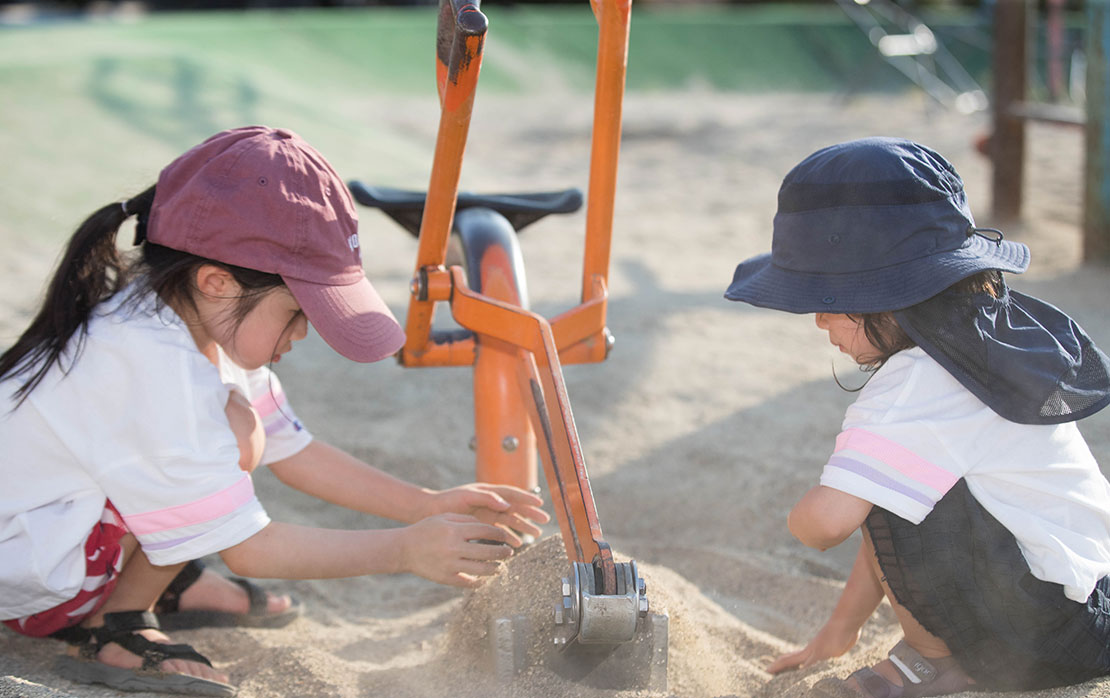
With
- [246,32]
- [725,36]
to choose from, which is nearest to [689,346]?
[246,32]

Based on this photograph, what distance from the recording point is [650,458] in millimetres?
2211

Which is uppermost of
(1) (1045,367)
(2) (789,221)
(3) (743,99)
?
(2) (789,221)

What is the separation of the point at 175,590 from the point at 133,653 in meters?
0.23

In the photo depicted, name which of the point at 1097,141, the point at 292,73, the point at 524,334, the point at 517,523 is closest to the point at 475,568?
the point at 517,523

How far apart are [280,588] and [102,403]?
2.14 ft

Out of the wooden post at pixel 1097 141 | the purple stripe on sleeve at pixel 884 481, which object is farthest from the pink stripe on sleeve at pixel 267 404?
the wooden post at pixel 1097 141

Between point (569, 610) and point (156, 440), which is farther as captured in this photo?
point (156, 440)

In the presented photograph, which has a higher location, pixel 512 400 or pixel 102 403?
pixel 102 403

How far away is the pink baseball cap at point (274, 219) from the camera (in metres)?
1.25

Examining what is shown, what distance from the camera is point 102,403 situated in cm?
129

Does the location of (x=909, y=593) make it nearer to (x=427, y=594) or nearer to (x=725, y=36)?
(x=427, y=594)

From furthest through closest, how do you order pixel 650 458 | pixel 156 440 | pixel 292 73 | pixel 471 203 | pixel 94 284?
pixel 292 73
pixel 650 458
pixel 471 203
pixel 94 284
pixel 156 440

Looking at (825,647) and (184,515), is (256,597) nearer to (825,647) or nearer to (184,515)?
(184,515)

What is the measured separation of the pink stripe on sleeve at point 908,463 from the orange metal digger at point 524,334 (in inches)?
11.7
